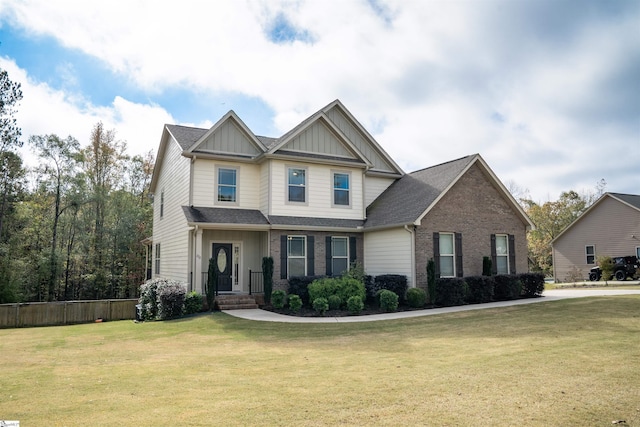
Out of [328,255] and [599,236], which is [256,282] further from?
[599,236]

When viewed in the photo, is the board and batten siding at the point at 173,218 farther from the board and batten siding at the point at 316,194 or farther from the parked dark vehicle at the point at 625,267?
the parked dark vehicle at the point at 625,267

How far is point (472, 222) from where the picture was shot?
18.8 meters

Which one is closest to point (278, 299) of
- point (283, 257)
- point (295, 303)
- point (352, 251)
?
point (295, 303)

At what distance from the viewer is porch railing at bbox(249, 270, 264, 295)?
60.7ft

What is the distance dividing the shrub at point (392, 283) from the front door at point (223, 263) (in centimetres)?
622

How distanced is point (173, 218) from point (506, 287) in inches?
580

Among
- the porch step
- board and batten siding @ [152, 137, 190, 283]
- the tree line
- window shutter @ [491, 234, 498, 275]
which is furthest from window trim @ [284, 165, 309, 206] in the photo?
the tree line

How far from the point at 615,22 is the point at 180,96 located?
13.9 meters

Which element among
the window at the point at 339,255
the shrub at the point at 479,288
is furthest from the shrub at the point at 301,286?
the shrub at the point at 479,288

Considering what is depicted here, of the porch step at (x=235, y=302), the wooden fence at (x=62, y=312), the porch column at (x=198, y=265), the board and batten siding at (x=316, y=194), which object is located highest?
the board and batten siding at (x=316, y=194)

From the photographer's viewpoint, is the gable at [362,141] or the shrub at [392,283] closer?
the shrub at [392,283]

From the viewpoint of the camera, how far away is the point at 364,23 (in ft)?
40.2

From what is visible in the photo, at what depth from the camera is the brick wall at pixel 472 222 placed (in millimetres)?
17480

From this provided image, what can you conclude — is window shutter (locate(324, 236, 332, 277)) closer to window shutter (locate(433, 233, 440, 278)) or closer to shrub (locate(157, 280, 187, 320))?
window shutter (locate(433, 233, 440, 278))
